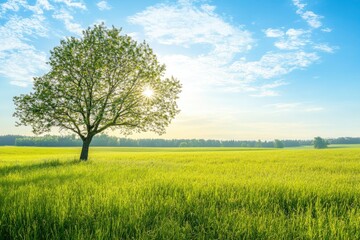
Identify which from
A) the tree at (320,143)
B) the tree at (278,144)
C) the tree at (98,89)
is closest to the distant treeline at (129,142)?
the tree at (278,144)

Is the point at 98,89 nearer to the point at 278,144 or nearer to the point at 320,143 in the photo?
the point at 320,143

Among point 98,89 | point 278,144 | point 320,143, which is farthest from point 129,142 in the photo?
point 98,89

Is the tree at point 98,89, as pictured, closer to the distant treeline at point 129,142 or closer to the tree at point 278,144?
the distant treeline at point 129,142

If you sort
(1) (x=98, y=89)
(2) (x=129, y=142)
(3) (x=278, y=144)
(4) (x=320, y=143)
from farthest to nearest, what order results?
(2) (x=129, y=142) < (3) (x=278, y=144) < (4) (x=320, y=143) < (1) (x=98, y=89)

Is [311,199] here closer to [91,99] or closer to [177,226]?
[177,226]

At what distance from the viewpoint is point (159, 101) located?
2458 centimetres

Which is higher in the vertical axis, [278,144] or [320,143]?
[320,143]

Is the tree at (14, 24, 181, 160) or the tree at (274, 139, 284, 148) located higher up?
the tree at (14, 24, 181, 160)

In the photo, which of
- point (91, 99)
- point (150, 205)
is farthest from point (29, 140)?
point (150, 205)

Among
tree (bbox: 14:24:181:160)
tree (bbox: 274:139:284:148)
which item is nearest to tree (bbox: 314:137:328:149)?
tree (bbox: 274:139:284:148)

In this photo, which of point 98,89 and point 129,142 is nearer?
point 98,89

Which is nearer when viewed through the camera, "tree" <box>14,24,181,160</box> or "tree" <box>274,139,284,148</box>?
"tree" <box>14,24,181,160</box>

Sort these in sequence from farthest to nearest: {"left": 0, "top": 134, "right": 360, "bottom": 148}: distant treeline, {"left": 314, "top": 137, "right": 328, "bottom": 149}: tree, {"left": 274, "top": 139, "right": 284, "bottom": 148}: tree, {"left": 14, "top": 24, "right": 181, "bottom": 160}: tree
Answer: {"left": 274, "top": 139, "right": 284, "bottom": 148}: tree
{"left": 0, "top": 134, "right": 360, "bottom": 148}: distant treeline
{"left": 314, "top": 137, "right": 328, "bottom": 149}: tree
{"left": 14, "top": 24, "right": 181, "bottom": 160}: tree

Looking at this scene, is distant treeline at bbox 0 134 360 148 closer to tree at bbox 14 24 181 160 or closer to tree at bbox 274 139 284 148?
tree at bbox 274 139 284 148
